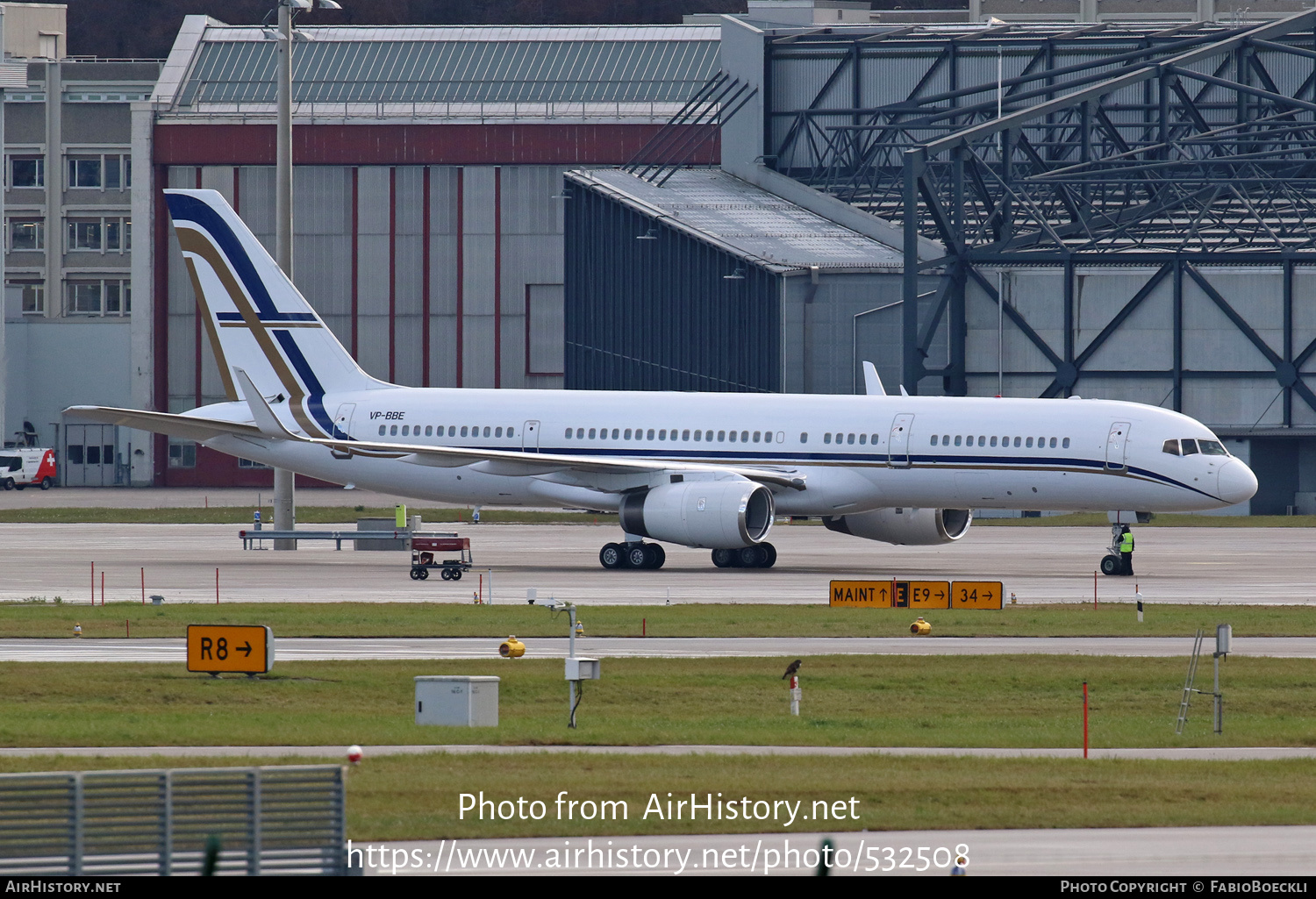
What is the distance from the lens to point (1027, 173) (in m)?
86.3

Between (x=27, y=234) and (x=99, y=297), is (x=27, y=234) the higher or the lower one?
the higher one

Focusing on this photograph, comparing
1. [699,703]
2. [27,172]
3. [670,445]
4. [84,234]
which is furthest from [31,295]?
[699,703]

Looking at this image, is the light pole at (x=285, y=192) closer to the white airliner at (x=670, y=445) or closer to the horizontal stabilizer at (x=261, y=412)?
the white airliner at (x=670, y=445)

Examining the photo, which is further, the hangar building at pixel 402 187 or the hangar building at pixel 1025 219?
the hangar building at pixel 402 187

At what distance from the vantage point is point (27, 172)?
113000 mm

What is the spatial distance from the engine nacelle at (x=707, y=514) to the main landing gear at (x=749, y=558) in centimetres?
180

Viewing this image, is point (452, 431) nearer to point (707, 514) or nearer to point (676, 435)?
point (676, 435)

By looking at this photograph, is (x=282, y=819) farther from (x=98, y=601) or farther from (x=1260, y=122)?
(x=1260, y=122)

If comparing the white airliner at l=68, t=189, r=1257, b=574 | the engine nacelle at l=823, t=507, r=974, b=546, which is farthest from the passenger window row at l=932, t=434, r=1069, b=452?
the engine nacelle at l=823, t=507, r=974, b=546

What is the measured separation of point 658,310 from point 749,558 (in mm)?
35293

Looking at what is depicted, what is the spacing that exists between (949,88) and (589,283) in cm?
1878

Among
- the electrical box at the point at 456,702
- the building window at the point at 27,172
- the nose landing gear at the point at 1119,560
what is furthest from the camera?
the building window at the point at 27,172

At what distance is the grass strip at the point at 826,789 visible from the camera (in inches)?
674

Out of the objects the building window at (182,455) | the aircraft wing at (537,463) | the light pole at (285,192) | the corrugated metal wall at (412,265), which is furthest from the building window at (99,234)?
the aircraft wing at (537,463)
